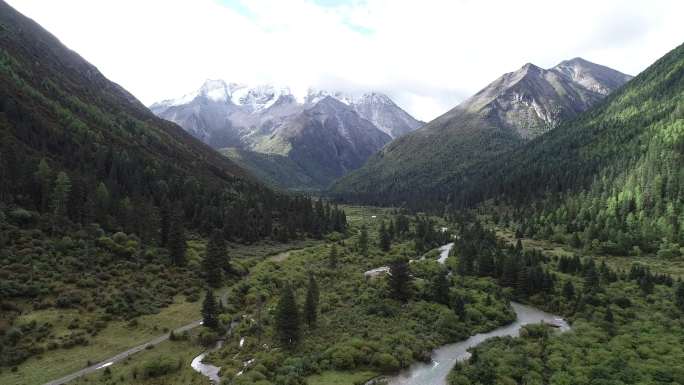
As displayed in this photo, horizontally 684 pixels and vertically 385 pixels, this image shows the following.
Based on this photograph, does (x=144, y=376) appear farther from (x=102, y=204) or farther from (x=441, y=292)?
(x=102, y=204)

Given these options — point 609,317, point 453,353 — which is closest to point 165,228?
point 453,353

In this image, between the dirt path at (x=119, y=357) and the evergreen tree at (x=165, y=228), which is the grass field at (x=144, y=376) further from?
the evergreen tree at (x=165, y=228)

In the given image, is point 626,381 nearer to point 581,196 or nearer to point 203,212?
point 203,212

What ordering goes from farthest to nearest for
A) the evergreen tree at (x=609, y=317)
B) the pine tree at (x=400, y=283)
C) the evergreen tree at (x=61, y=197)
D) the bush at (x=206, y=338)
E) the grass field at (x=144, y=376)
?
the evergreen tree at (x=61, y=197)
the pine tree at (x=400, y=283)
the evergreen tree at (x=609, y=317)
the bush at (x=206, y=338)
the grass field at (x=144, y=376)

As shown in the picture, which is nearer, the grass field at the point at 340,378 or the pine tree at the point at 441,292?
the grass field at the point at 340,378

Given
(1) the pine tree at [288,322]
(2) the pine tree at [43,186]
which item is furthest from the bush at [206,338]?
(2) the pine tree at [43,186]

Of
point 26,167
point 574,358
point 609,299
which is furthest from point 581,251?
point 26,167

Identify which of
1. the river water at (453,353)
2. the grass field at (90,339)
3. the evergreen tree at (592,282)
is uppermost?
the grass field at (90,339)
